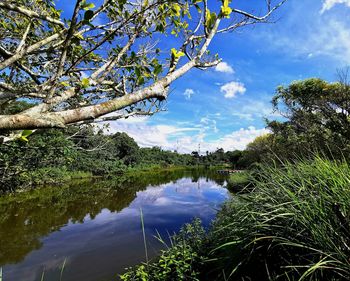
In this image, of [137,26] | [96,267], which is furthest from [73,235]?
[137,26]

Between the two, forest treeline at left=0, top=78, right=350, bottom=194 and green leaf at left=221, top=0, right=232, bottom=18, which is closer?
green leaf at left=221, top=0, right=232, bottom=18

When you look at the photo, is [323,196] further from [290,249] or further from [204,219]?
[204,219]

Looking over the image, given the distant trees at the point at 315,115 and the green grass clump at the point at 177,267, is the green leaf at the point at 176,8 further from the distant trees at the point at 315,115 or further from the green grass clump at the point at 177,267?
the distant trees at the point at 315,115

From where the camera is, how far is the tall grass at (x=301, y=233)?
2.49m

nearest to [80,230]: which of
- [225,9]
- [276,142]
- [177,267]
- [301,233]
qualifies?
[177,267]

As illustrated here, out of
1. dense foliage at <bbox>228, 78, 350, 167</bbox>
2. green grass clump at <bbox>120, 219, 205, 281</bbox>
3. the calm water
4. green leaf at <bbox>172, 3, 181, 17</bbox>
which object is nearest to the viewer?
green leaf at <bbox>172, 3, 181, 17</bbox>

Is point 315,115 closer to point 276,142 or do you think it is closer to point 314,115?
point 314,115

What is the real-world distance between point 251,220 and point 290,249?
564 mm

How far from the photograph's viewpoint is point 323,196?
279 cm

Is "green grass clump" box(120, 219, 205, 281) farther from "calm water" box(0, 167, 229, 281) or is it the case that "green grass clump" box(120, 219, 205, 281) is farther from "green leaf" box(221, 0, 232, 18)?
"green leaf" box(221, 0, 232, 18)

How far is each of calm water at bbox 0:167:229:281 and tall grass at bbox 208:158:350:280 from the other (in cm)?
175

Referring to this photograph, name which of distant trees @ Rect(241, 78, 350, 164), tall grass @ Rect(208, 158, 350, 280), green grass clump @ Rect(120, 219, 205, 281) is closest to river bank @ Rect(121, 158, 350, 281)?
tall grass @ Rect(208, 158, 350, 280)

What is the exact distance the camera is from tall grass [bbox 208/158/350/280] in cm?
249

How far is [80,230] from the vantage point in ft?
44.1
